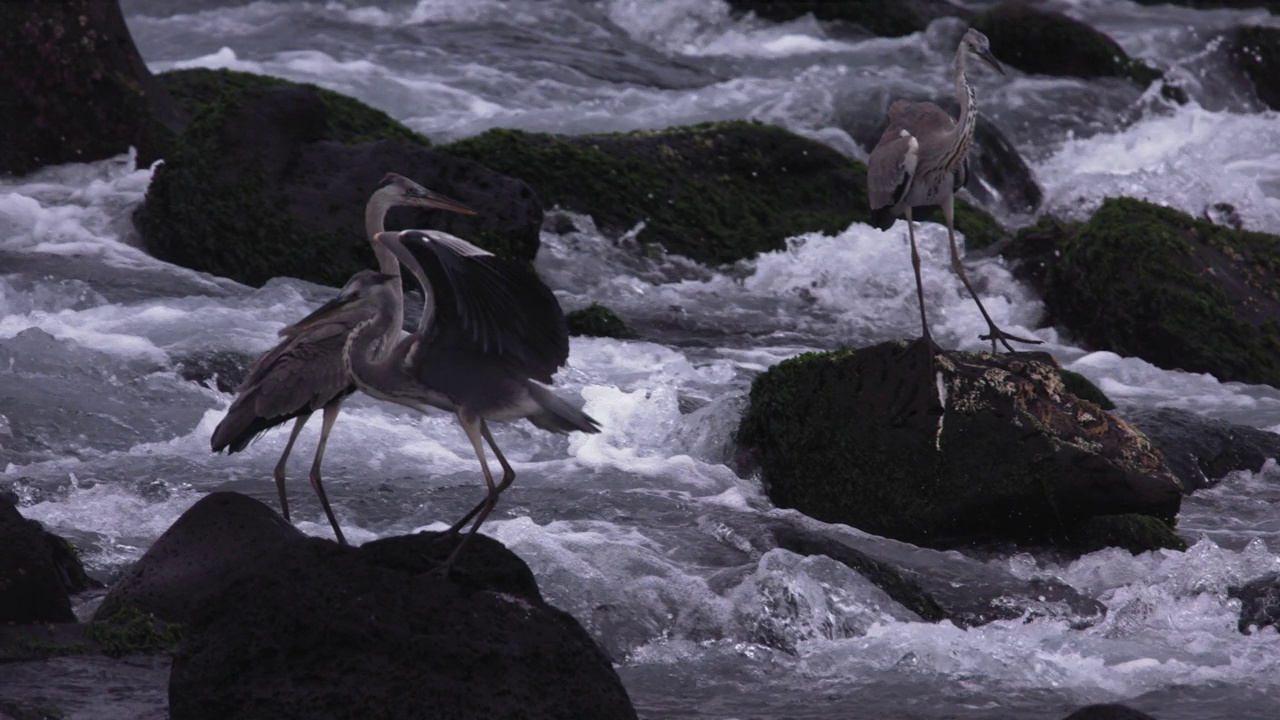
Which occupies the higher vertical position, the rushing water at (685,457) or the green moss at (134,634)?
the green moss at (134,634)

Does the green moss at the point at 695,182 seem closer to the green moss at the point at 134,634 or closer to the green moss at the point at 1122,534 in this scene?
the green moss at the point at 1122,534

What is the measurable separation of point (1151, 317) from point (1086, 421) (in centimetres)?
322

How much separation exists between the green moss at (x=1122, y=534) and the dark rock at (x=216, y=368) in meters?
4.31

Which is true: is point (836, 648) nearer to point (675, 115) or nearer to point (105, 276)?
point (105, 276)

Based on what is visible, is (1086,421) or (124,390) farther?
(124,390)

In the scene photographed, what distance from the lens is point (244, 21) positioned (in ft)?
69.2

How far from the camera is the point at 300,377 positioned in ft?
20.4

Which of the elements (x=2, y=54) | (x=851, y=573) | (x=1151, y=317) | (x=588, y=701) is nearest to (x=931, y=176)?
(x=851, y=573)

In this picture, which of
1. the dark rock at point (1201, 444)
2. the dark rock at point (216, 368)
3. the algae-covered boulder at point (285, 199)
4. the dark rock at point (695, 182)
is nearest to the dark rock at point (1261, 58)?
the dark rock at point (695, 182)

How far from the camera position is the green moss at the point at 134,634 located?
5555mm

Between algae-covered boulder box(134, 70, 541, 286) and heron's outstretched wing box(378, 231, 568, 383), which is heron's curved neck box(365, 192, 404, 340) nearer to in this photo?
heron's outstretched wing box(378, 231, 568, 383)

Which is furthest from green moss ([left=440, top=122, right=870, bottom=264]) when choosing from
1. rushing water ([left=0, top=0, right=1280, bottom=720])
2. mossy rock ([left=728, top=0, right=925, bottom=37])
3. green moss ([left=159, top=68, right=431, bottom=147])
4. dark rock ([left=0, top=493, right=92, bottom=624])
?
mossy rock ([left=728, top=0, right=925, bottom=37])

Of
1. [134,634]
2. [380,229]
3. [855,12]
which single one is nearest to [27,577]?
[134,634]

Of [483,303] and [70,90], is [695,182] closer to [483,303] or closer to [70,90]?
[70,90]
